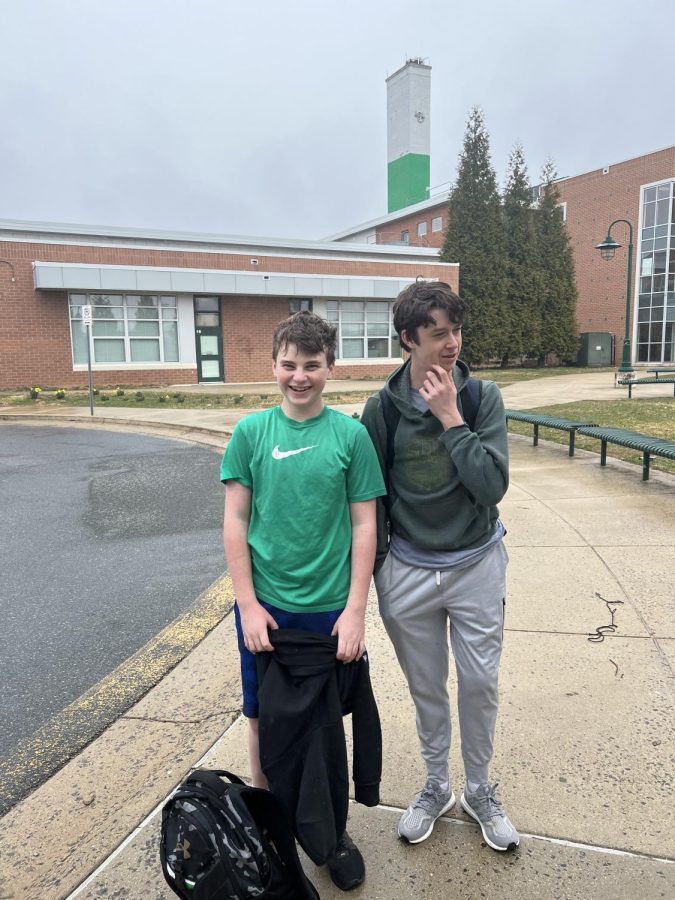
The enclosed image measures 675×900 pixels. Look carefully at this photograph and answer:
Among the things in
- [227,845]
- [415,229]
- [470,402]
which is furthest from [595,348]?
[227,845]

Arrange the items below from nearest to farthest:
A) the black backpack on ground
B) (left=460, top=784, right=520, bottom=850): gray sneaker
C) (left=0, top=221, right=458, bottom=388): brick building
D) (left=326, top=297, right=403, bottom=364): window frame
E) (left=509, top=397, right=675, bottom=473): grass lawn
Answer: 1. the black backpack on ground
2. (left=460, top=784, right=520, bottom=850): gray sneaker
3. (left=509, top=397, right=675, bottom=473): grass lawn
4. (left=0, top=221, right=458, bottom=388): brick building
5. (left=326, top=297, right=403, bottom=364): window frame

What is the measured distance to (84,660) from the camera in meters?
3.60

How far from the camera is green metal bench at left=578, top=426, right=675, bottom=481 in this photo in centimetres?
656

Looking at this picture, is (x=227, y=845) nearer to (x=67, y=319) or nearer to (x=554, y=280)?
(x=67, y=319)

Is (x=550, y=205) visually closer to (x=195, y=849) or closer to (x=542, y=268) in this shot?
(x=542, y=268)

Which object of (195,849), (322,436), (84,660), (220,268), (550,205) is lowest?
(84,660)

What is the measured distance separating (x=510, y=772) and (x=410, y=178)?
Result: 2581 inches

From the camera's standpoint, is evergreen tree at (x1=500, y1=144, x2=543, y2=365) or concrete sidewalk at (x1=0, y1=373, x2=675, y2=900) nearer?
concrete sidewalk at (x1=0, y1=373, x2=675, y2=900)

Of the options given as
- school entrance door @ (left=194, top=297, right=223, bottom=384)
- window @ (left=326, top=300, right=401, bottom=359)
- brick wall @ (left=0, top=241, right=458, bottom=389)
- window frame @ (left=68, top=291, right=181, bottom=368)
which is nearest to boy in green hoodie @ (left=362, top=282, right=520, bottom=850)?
window frame @ (left=68, top=291, right=181, bottom=368)

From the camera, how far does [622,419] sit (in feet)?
39.9

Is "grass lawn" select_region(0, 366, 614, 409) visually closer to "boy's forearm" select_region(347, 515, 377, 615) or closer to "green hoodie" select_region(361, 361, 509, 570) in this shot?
"green hoodie" select_region(361, 361, 509, 570)

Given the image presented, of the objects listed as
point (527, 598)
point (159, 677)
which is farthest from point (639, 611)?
point (159, 677)

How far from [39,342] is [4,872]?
23.0m

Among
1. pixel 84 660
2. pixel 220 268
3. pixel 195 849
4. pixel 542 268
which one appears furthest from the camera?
pixel 542 268
